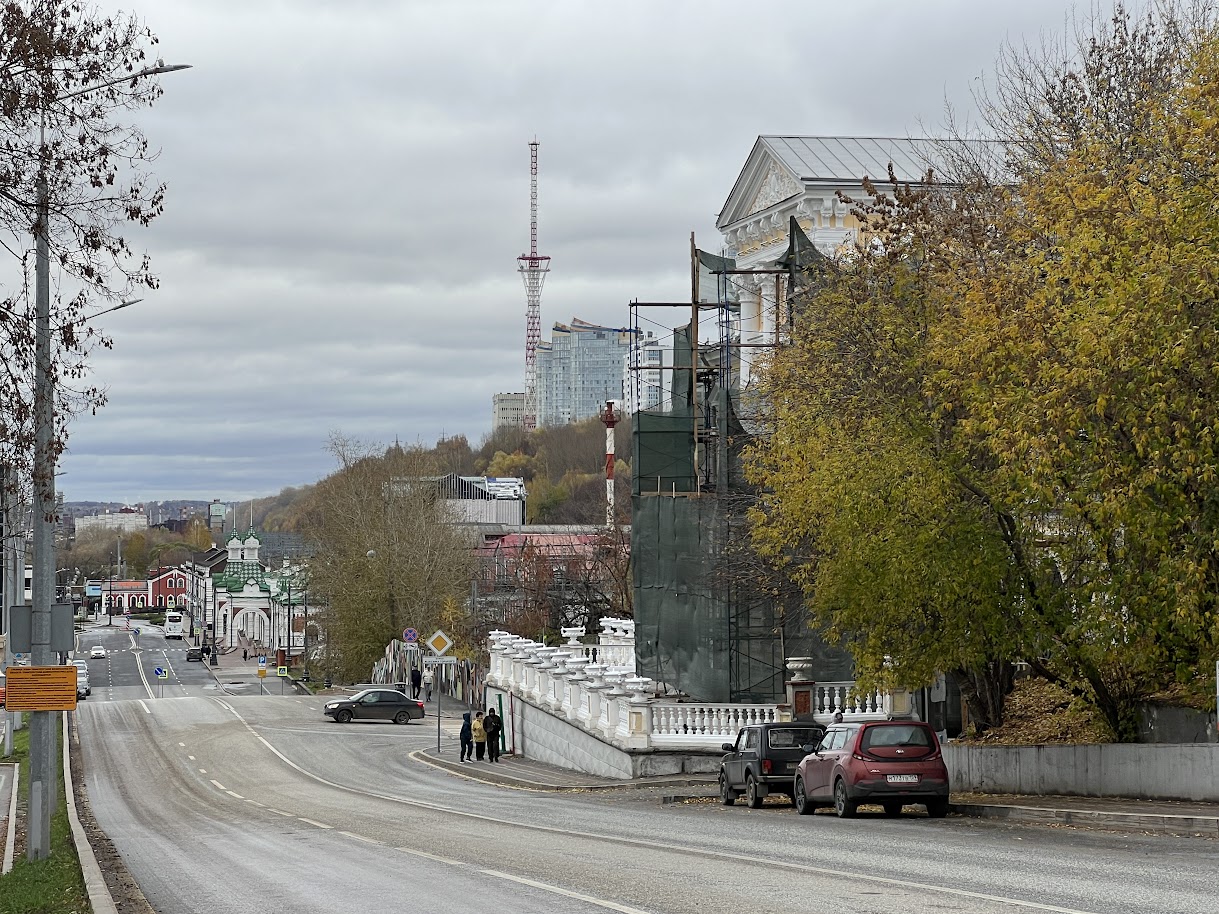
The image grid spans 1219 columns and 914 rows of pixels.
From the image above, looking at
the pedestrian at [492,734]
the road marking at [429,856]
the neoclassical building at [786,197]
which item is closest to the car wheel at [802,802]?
the road marking at [429,856]

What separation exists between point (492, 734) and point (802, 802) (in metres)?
18.7

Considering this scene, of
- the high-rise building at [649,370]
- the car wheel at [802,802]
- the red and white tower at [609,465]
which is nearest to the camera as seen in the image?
the car wheel at [802,802]

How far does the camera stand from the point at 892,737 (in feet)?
72.3

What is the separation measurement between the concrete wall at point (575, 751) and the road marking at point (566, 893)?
17.1m

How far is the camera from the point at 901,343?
23453mm

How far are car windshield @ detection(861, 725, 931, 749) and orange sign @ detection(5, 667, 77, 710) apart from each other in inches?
407

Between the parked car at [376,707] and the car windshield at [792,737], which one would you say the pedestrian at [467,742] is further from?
the car windshield at [792,737]

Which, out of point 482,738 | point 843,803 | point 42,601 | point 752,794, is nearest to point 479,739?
point 482,738

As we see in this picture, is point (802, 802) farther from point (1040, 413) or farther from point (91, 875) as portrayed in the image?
point (91, 875)

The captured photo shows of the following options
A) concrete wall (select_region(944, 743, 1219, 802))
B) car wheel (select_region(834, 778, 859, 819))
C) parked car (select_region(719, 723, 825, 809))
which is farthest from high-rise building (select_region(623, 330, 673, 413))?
car wheel (select_region(834, 778, 859, 819))

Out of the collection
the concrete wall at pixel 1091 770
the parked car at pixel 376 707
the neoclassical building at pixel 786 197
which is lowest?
the parked car at pixel 376 707

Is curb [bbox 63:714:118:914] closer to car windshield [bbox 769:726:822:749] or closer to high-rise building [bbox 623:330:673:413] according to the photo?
car windshield [bbox 769:726:822:749]

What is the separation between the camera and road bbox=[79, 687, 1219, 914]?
40.1ft

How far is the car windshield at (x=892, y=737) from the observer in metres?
22.0
